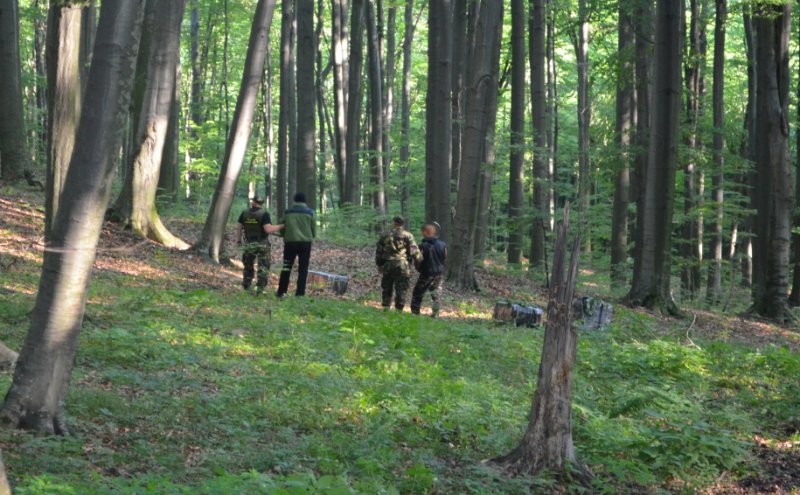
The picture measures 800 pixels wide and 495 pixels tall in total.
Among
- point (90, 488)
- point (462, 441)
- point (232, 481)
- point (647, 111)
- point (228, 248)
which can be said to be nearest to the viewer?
point (90, 488)

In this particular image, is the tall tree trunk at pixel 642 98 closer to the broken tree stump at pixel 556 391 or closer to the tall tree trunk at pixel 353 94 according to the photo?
the tall tree trunk at pixel 353 94

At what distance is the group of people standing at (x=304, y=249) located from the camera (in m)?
14.2

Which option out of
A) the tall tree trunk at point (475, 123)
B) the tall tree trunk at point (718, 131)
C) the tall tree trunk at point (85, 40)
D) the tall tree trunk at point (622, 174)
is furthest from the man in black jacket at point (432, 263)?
the tall tree trunk at point (718, 131)

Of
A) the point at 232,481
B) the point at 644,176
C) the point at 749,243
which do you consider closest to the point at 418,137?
the point at 749,243

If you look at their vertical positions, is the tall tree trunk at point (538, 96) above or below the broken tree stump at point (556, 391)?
above

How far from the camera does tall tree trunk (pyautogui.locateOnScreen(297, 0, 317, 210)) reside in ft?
70.7

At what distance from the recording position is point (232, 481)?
505 centimetres

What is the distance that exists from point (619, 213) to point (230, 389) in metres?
17.4

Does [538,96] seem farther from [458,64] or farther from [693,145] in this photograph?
[693,145]

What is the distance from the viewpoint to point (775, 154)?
Answer: 1886cm

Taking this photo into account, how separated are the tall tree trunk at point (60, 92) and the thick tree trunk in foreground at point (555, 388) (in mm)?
5947

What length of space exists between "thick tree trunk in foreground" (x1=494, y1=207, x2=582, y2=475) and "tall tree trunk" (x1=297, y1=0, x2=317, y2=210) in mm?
15349

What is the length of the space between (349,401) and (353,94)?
20691 mm

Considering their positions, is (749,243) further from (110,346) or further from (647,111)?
(110,346)
